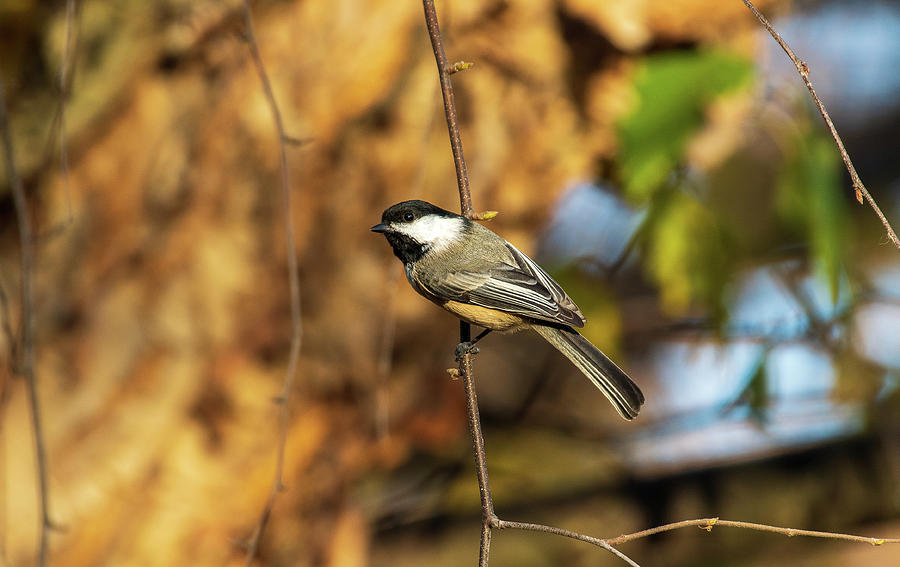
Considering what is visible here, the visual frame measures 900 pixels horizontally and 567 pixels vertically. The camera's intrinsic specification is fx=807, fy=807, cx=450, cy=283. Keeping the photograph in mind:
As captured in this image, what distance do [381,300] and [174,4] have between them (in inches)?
47.1

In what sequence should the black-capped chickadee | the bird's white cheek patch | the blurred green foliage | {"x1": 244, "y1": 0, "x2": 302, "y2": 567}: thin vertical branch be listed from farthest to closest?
the blurred green foliage → the bird's white cheek patch → the black-capped chickadee → {"x1": 244, "y1": 0, "x2": 302, "y2": 567}: thin vertical branch

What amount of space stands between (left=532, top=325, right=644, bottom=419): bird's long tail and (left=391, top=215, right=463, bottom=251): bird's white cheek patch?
28 centimetres

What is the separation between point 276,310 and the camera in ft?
9.32

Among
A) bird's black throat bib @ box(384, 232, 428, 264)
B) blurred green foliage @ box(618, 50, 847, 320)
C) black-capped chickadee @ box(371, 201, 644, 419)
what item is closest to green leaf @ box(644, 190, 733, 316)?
blurred green foliage @ box(618, 50, 847, 320)

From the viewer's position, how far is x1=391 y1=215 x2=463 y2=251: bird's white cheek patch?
183 centimetres

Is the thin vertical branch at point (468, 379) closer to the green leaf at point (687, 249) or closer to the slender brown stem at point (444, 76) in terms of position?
the slender brown stem at point (444, 76)

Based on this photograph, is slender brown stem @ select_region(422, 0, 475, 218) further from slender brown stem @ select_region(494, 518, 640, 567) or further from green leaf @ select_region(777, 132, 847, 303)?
green leaf @ select_region(777, 132, 847, 303)

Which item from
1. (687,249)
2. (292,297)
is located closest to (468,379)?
(292,297)

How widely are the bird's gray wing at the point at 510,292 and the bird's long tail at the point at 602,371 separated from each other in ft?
0.22

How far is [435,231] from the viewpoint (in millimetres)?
1849

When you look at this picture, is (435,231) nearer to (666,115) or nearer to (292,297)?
(292,297)

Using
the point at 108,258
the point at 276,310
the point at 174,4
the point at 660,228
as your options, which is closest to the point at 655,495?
Result: the point at 660,228

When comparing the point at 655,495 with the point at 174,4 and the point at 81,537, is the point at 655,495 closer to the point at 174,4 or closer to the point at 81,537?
the point at 81,537

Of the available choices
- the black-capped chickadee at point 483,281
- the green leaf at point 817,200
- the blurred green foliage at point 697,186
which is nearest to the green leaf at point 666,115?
the blurred green foliage at point 697,186
